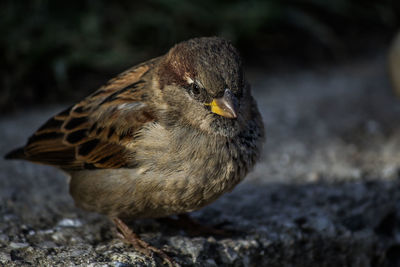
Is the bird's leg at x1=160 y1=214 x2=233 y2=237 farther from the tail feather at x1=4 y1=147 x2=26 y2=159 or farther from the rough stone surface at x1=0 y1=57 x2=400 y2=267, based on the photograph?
the tail feather at x1=4 y1=147 x2=26 y2=159

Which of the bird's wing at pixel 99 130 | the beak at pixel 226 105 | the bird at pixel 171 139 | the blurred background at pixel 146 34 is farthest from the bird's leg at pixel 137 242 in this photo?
the blurred background at pixel 146 34

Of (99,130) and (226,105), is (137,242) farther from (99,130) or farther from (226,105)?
(226,105)

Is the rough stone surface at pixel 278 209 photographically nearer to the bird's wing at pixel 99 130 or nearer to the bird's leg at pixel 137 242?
the bird's leg at pixel 137 242

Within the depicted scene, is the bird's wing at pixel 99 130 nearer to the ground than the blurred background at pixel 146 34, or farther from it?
nearer to the ground

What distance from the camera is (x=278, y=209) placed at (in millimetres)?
4121

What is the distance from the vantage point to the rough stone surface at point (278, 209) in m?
3.44

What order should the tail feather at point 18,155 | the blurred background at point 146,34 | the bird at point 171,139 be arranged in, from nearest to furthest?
1. the bird at point 171,139
2. the tail feather at point 18,155
3. the blurred background at point 146,34

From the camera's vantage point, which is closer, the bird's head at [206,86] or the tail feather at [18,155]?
the bird's head at [206,86]

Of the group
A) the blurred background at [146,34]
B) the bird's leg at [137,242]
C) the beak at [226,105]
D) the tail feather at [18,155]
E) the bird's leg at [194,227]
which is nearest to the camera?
the beak at [226,105]

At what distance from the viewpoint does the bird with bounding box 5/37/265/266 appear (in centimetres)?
317

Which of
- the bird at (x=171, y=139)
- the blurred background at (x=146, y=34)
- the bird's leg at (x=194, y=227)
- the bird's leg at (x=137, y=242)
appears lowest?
the bird's leg at (x=137, y=242)

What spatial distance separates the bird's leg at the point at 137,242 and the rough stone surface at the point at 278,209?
5 cm

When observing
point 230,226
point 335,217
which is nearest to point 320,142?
point 335,217

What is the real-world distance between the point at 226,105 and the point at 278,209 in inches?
52.3
